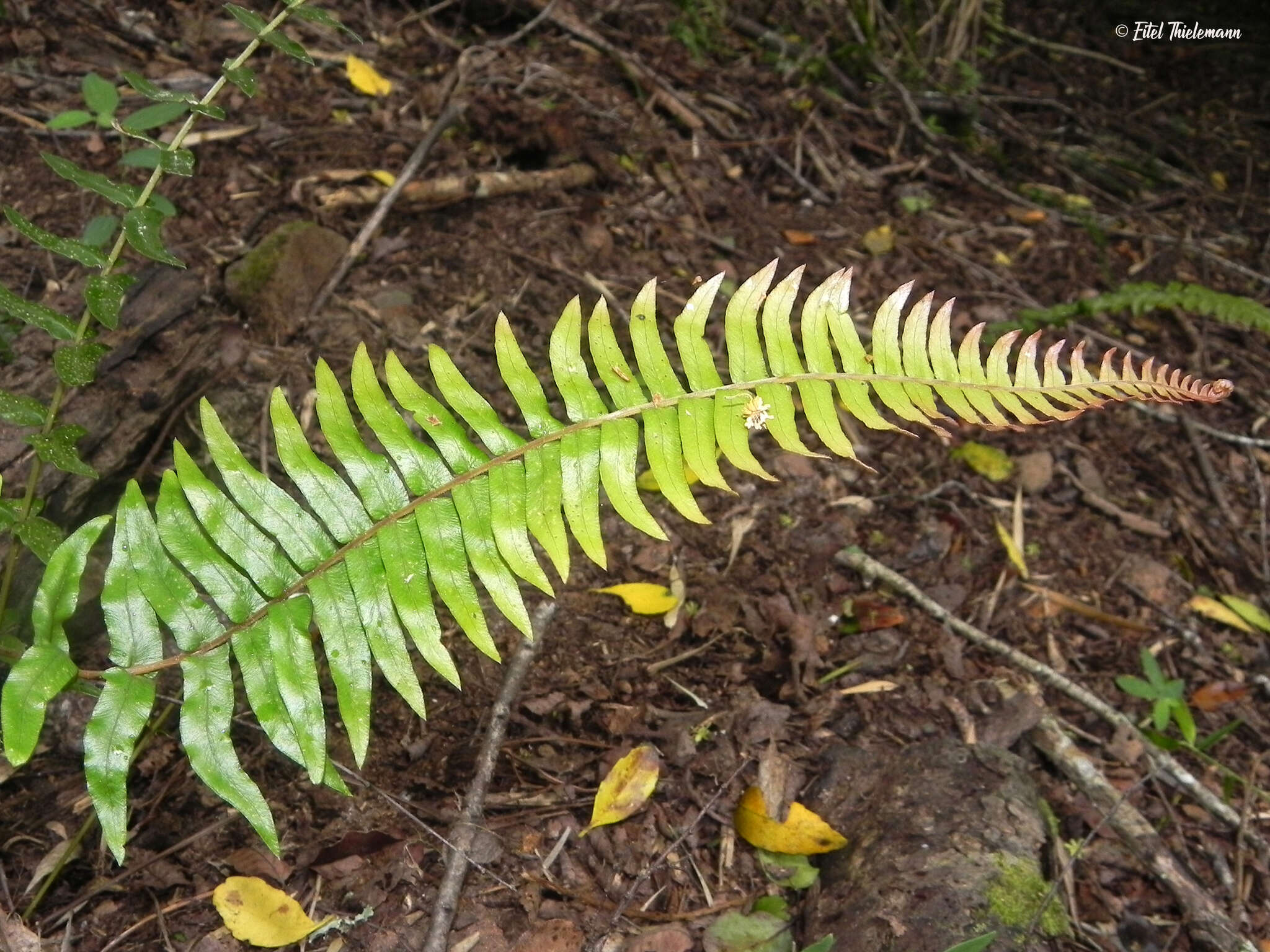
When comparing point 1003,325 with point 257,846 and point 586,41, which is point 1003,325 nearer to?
point 586,41

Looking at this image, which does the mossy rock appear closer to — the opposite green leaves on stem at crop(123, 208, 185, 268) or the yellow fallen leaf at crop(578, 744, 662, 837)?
the opposite green leaves on stem at crop(123, 208, 185, 268)

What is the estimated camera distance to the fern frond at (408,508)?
1.48 meters

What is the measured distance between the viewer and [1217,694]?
2.82 metres

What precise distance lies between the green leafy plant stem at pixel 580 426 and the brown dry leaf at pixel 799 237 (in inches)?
86.7

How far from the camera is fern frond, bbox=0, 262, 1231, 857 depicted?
4.85ft

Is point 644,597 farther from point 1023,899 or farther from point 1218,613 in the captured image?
point 1218,613

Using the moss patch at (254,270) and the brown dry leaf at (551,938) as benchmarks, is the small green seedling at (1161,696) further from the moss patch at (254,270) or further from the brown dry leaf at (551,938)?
the moss patch at (254,270)

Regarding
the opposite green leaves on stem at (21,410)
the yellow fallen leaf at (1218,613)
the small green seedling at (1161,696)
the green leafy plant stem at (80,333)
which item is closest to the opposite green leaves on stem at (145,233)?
the green leafy plant stem at (80,333)

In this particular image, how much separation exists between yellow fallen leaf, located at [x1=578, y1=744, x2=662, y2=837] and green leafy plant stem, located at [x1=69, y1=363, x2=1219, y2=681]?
2.53 ft

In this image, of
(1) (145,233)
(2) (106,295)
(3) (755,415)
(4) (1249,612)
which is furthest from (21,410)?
(4) (1249,612)

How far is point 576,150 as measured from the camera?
12.3 ft

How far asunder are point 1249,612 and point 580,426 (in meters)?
2.57

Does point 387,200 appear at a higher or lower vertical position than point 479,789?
higher

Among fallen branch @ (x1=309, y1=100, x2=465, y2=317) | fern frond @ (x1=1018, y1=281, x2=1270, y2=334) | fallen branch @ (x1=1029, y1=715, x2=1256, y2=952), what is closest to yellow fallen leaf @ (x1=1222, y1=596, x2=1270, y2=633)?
fallen branch @ (x1=1029, y1=715, x2=1256, y2=952)
